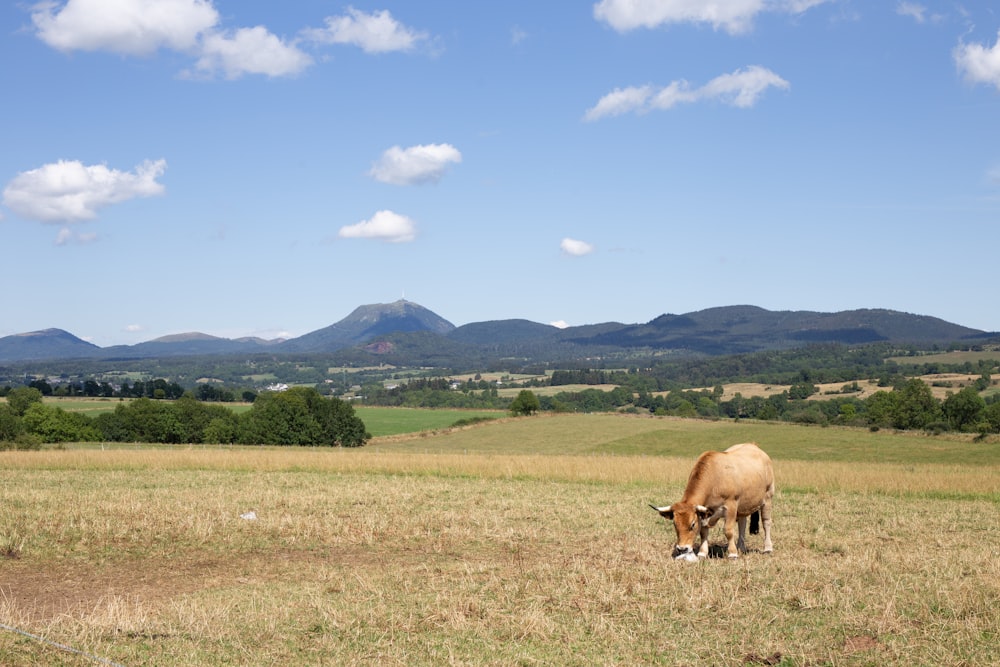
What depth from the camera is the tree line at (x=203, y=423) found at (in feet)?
284

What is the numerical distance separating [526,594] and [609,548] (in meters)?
5.68

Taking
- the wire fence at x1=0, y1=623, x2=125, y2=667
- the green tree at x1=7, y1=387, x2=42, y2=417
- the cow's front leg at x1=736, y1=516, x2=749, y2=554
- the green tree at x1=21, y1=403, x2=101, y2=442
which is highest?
the wire fence at x1=0, y1=623, x2=125, y2=667

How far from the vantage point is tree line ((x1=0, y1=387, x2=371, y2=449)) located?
86.6 m

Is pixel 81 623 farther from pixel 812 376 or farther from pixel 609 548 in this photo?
pixel 812 376

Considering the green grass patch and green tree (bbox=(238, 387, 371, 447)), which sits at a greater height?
green tree (bbox=(238, 387, 371, 447))

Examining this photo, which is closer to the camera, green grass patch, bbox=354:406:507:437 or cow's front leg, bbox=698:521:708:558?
cow's front leg, bbox=698:521:708:558

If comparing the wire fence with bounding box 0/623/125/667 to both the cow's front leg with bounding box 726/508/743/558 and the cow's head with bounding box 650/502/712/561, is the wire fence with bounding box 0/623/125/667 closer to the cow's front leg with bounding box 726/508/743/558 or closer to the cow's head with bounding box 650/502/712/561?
the cow's head with bounding box 650/502/712/561

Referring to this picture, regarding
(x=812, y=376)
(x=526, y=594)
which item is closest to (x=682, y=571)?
(x=526, y=594)

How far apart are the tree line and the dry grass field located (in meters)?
52.5

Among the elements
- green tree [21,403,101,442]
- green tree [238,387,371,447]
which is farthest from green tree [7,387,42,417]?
green tree [238,387,371,447]

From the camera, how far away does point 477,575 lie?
46.5ft

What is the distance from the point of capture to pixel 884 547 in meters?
17.7

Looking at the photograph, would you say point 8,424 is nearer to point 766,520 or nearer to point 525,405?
point 525,405

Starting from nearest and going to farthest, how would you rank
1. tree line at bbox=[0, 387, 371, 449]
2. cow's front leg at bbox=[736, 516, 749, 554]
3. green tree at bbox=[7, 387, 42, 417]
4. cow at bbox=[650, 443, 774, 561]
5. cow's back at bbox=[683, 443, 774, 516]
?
cow at bbox=[650, 443, 774, 561], cow's back at bbox=[683, 443, 774, 516], cow's front leg at bbox=[736, 516, 749, 554], tree line at bbox=[0, 387, 371, 449], green tree at bbox=[7, 387, 42, 417]
